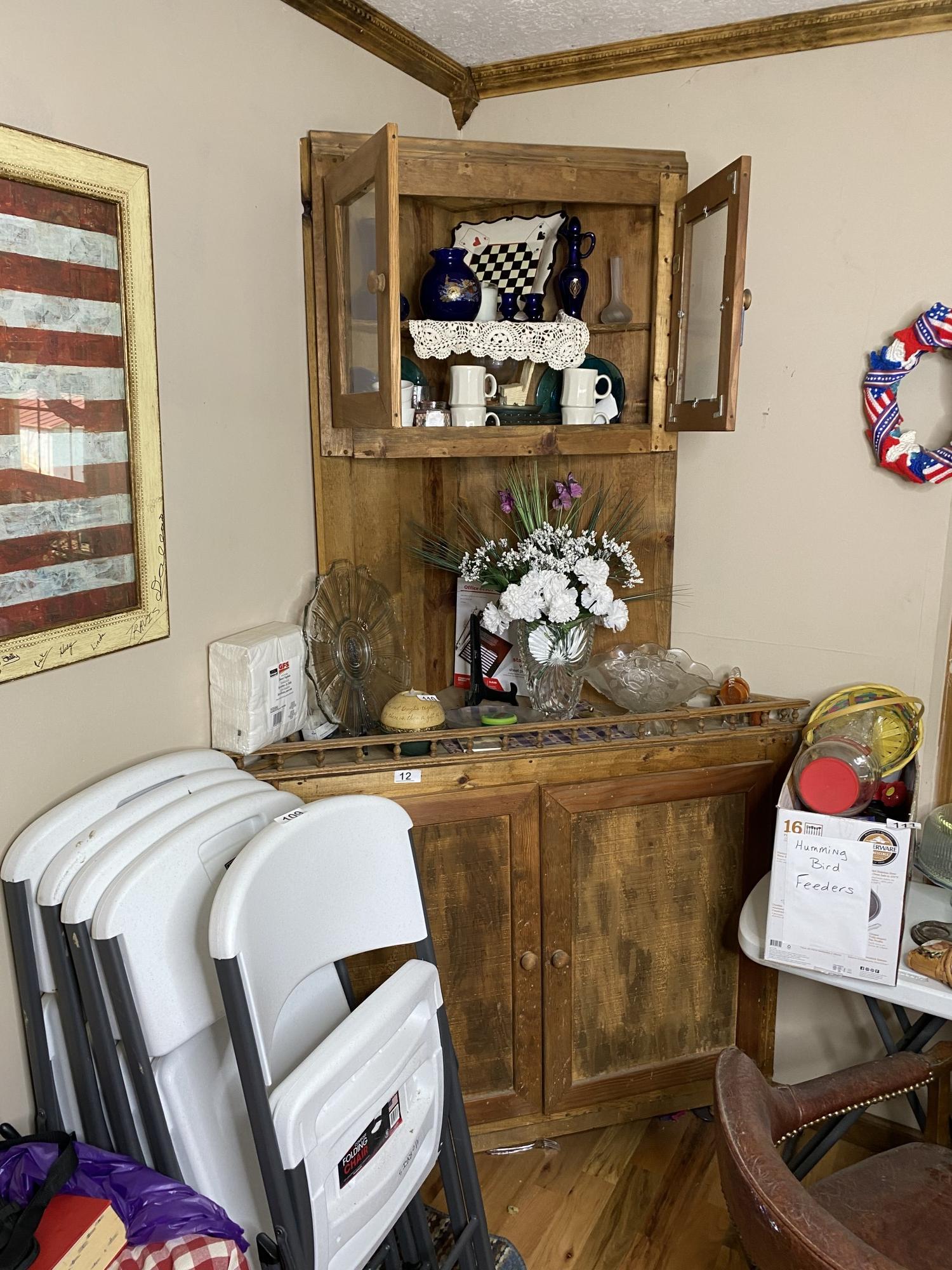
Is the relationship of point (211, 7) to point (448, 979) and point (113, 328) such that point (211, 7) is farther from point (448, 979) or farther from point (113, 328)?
point (448, 979)

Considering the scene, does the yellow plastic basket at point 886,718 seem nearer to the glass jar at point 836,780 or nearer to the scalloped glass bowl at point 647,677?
the glass jar at point 836,780

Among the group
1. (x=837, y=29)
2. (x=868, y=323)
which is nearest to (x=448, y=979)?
(x=868, y=323)

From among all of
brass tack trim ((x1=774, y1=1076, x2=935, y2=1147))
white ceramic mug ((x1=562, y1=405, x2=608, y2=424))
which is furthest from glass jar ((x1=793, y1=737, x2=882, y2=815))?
white ceramic mug ((x1=562, y1=405, x2=608, y2=424))

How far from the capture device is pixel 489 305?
2223 mm

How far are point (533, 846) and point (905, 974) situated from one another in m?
0.73

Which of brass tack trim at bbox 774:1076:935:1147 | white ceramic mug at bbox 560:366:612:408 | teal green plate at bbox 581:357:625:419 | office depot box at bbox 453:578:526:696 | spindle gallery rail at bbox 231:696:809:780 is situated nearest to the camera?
brass tack trim at bbox 774:1076:935:1147

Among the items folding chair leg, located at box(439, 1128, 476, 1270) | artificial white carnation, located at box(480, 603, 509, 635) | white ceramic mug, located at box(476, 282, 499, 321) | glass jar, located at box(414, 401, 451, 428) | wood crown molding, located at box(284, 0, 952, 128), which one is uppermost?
wood crown molding, located at box(284, 0, 952, 128)

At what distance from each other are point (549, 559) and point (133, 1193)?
4.54 feet

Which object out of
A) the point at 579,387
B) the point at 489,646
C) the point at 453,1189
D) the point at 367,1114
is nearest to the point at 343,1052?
the point at 367,1114

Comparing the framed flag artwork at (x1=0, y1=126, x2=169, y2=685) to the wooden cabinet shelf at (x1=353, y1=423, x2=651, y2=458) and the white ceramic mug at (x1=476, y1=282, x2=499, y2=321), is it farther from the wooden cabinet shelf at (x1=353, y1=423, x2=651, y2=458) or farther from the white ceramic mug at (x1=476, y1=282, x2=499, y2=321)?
the white ceramic mug at (x1=476, y1=282, x2=499, y2=321)

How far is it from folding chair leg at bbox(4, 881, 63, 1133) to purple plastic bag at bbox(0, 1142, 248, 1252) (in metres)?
0.10

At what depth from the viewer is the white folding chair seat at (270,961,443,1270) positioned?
1.28 metres

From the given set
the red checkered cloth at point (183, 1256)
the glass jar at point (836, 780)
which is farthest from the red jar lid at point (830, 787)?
the red checkered cloth at point (183, 1256)

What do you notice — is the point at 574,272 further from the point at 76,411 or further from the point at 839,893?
the point at 839,893
